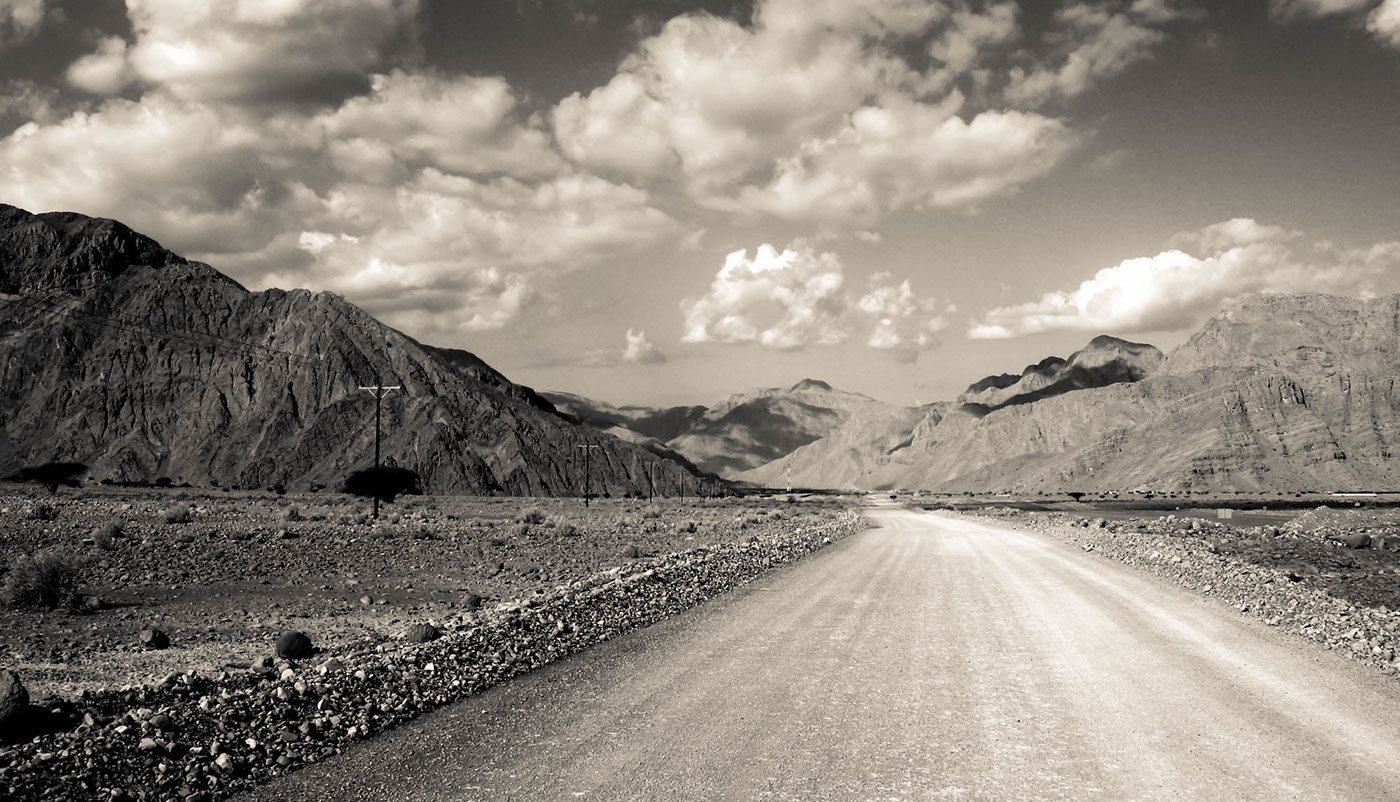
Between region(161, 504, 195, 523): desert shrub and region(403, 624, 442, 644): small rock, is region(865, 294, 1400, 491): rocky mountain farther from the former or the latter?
region(403, 624, 442, 644): small rock

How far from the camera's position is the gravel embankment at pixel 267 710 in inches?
251

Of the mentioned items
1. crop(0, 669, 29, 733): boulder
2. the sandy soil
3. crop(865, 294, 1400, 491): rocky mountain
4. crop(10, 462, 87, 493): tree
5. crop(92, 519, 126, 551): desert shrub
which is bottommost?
the sandy soil

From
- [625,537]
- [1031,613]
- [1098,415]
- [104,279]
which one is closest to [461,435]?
[104,279]

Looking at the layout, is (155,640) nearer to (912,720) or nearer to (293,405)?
(912,720)

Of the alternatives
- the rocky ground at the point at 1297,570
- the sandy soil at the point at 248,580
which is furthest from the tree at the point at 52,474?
the rocky ground at the point at 1297,570

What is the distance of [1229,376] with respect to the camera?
176 metres

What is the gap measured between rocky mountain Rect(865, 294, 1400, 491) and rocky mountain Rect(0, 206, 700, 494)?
8061 centimetres

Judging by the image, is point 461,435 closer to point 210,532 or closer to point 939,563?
point 210,532

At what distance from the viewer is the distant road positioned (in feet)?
21.1

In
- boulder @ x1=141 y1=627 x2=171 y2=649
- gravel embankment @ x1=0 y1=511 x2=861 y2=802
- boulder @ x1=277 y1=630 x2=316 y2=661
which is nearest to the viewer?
gravel embankment @ x1=0 y1=511 x2=861 y2=802

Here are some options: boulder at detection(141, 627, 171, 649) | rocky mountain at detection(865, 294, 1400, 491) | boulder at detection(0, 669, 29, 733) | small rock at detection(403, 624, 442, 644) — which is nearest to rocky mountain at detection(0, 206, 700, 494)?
rocky mountain at detection(865, 294, 1400, 491)

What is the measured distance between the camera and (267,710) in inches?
311

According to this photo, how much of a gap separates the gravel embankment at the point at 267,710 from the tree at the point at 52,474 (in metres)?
68.8

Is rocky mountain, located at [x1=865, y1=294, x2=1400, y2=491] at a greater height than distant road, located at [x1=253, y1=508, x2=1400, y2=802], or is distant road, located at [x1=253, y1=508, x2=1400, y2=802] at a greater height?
rocky mountain, located at [x1=865, y1=294, x2=1400, y2=491]
